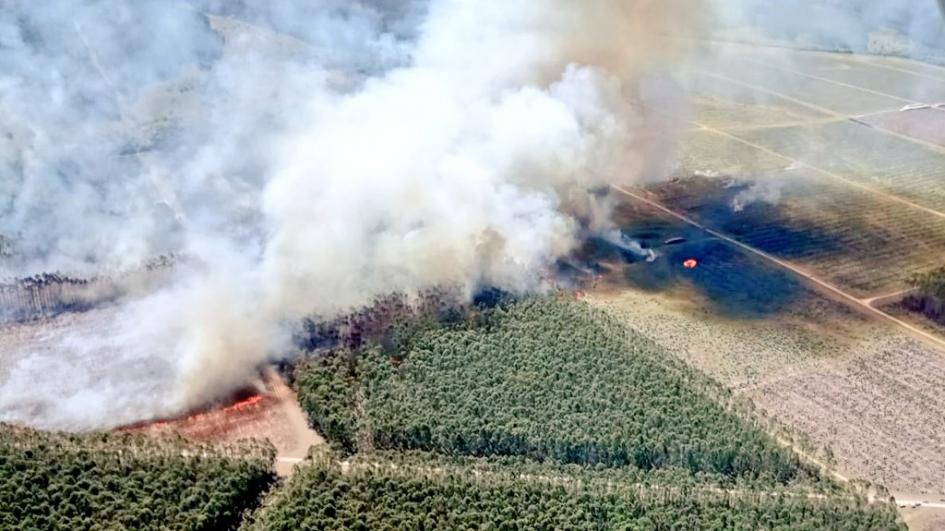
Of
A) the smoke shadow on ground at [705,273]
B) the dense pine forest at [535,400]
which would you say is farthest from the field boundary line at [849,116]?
the dense pine forest at [535,400]

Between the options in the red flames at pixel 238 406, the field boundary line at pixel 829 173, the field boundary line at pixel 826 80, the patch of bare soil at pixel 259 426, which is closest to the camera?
the patch of bare soil at pixel 259 426

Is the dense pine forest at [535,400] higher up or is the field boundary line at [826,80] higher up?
the field boundary line at [826,80]

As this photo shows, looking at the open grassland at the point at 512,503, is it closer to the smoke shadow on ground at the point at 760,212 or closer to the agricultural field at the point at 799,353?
the agricultural field at the point at 799,353

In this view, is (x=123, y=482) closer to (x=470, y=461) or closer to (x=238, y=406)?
(x=238, y=406)

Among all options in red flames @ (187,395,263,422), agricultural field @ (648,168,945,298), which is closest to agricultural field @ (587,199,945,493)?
agricultural field @ (648,168,945,298)

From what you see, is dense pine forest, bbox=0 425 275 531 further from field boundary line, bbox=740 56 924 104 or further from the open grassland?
field boundary line, bbox=740 56 924 104

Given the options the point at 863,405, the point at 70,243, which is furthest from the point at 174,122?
the point at 863,405
